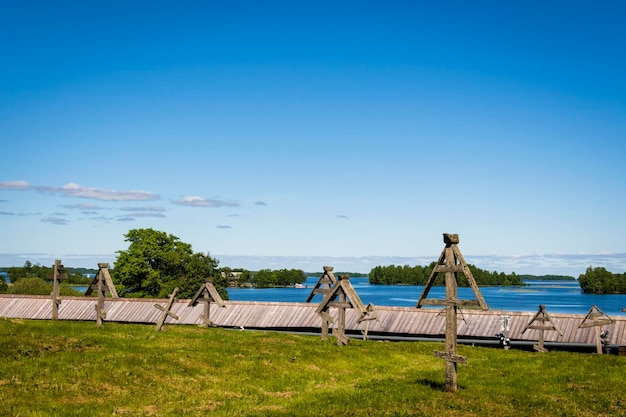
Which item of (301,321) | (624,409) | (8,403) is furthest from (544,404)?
(301,321)

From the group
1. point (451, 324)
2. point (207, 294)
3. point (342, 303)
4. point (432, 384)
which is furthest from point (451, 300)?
point (207, 294)

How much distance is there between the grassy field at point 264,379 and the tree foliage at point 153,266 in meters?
46.2

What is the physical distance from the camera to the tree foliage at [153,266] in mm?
71500

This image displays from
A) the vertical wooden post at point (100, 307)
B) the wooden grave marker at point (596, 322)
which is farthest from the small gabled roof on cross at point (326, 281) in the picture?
the wooden grave marker at point (596, 322)

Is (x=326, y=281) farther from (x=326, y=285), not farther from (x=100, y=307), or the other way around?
(x=100, y=307)

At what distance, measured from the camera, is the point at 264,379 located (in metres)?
19.6

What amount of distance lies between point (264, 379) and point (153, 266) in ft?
192

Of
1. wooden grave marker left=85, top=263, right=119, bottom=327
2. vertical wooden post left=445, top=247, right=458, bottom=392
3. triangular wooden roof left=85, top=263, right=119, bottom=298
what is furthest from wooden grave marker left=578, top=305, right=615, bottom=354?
wooden grave marker left=85, top=263, right=119, bottom=327

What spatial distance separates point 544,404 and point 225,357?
10440 millimetres

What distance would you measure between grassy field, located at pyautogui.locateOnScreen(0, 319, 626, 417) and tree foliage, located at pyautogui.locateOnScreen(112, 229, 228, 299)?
46196 mm

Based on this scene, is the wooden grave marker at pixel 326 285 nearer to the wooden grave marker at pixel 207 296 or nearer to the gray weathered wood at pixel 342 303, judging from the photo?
the gray weathered wood at pixel 342 303

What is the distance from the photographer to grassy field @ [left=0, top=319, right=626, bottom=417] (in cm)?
1581

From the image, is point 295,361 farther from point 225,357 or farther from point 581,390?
point 581,390

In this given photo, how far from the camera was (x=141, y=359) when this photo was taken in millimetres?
20000
